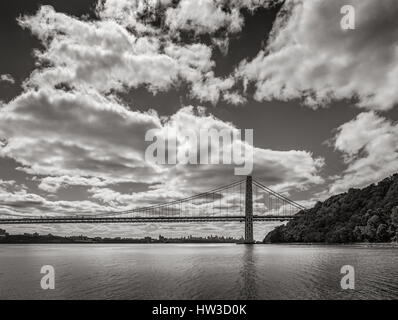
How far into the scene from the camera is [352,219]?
398ft

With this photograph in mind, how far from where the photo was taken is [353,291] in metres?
24.4

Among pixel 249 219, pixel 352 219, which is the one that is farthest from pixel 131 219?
pixel 352 219

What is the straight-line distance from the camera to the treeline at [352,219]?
103887 millimetres

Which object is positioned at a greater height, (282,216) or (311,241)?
(282,216)

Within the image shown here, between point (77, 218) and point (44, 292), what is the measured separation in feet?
348

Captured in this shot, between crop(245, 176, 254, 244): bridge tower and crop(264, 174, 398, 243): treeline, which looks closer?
crop(264, 174, 398, 243): treeline

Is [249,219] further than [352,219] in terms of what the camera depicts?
No

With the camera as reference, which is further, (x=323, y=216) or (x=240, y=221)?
(x=323, y=216)

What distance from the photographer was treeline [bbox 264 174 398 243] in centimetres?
10389

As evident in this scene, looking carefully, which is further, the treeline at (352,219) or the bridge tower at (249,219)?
the bridge tower at (249,219)

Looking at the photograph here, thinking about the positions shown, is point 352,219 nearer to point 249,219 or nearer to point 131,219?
point 249,219
